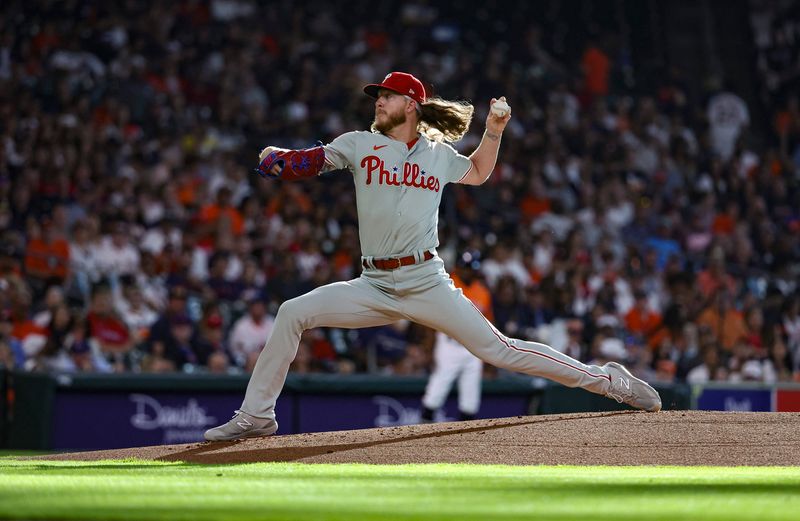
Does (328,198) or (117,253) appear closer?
(117,253)

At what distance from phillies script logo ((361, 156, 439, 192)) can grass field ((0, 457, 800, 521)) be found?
5.24 feet

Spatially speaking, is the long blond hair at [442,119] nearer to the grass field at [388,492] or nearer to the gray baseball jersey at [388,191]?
the gray baseball jersey at [388,191]

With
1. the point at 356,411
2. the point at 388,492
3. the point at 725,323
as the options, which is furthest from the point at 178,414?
the point at 388,492

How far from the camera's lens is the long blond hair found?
25.2ft

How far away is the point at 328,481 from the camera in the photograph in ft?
19.7

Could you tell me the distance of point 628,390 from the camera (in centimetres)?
798

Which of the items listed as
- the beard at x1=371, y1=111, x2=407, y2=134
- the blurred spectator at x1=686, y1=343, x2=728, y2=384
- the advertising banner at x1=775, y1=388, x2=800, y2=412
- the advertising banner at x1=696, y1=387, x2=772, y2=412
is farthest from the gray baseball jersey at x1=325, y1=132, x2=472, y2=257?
the blurred spectator at x1=686, y1=343, x2=728, y2=384

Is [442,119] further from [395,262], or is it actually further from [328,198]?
[328,198]

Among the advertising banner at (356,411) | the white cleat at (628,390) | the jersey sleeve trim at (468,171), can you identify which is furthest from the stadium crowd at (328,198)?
the jersey sleeve trim at (468,171)

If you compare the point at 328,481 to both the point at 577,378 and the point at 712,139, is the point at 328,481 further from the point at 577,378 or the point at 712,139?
the point at 712,139

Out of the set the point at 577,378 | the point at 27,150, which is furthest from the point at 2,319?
the point at 577,378

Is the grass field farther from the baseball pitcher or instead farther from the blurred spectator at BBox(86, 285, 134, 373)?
the blurred spectator at BBox(86, 285, 134, 373)

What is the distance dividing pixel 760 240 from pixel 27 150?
1070 cm

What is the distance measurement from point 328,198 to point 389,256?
32.4 ft
